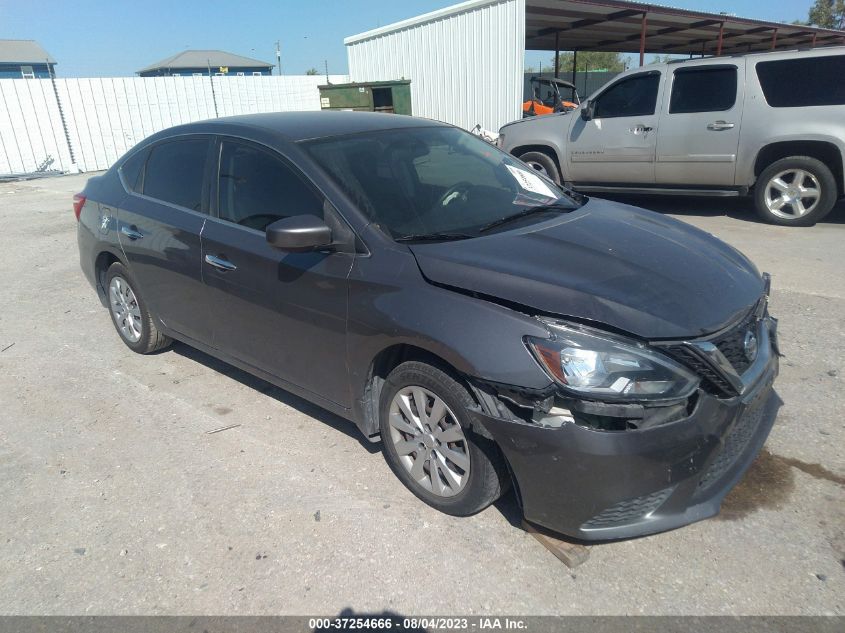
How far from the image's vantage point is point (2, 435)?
3.80 metres

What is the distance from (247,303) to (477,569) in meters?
1.90

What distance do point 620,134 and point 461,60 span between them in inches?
242

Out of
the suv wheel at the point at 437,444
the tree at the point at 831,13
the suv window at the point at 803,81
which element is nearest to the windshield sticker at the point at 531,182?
the suv wheel at the point at 437,444

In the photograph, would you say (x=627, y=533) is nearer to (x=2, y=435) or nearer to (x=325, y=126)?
(x=325, y=126)

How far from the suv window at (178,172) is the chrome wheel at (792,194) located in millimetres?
6903

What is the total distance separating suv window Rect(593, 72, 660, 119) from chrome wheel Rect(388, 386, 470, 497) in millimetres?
7084

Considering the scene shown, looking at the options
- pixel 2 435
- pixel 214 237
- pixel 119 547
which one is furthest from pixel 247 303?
pixel 2 435

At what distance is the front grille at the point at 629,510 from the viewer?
91.4 inches

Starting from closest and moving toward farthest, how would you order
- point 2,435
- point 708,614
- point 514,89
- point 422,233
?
point 708,614
point 422,233
point 2,435
point 514,89

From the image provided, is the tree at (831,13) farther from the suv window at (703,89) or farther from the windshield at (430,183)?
the windshield at (430,183)

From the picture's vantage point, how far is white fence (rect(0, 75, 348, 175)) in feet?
55.2

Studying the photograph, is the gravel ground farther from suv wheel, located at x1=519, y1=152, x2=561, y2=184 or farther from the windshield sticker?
suv wheel, located at x1=519, y1=152, x2=561, y2=184

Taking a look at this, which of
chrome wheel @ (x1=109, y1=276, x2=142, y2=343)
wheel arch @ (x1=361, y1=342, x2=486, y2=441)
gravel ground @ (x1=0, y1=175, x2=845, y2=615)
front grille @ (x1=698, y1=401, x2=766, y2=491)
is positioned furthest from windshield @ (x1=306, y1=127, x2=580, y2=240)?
chrome wheel @ (x1=109, y1=276, x2=142, y2=343)

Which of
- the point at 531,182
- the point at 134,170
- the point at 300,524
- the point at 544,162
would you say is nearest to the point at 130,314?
the point at 134,170
